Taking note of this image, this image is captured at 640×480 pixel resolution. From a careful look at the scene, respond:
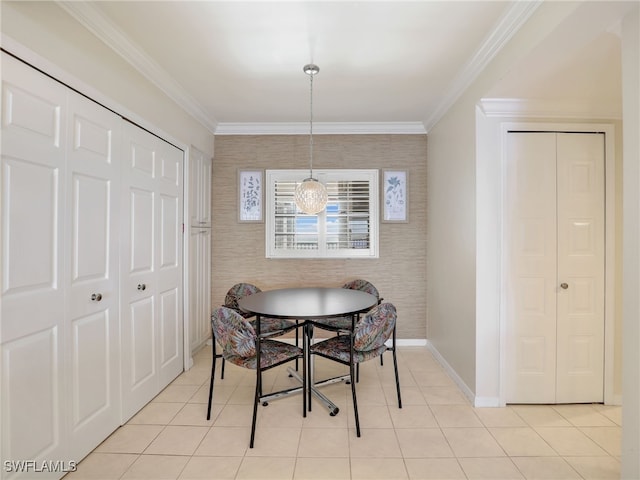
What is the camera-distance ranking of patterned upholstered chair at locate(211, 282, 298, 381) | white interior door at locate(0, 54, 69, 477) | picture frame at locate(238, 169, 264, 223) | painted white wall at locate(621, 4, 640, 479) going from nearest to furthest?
1. painted white wall at locate(621, 4, 640, 479)
2. white interior door at locate(0, 54, 69, 477)
3. patterned upholstered chair at locate(211, 282, 298, 381)
4. picture frame at locate(238, 169, 264, 223)

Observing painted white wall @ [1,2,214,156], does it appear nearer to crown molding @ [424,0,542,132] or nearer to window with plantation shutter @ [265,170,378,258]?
window with plantation shutter @ [265,170,378,258]

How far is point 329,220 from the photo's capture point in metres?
4.08

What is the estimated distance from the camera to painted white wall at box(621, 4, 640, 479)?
1394 millimetres

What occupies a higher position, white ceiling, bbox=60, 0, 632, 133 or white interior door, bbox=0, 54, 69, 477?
white ceiling, bbox=60, 0, 632, 133

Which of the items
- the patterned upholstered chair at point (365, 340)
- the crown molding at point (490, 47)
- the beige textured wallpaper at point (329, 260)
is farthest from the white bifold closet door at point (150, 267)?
the crown molding at point (490, 47)

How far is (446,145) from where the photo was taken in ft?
10.9

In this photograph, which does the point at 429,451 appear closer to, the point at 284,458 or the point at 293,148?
the point at 284,458

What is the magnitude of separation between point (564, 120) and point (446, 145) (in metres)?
0.98

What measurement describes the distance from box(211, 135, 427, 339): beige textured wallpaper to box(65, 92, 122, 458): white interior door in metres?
1.83

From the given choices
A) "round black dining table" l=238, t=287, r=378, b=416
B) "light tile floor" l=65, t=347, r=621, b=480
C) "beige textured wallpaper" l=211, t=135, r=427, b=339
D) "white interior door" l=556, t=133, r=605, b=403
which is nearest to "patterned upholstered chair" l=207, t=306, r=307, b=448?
"round black dining table" l=238, t=287, r=378, b=416

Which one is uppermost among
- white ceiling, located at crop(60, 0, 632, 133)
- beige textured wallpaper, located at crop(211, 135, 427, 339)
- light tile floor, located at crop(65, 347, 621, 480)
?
white ceiling, located at crop(60, 0, 632, 133)

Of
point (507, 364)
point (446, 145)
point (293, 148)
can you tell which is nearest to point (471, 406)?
point (507, 364)

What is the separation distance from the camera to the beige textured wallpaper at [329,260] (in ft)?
13.3

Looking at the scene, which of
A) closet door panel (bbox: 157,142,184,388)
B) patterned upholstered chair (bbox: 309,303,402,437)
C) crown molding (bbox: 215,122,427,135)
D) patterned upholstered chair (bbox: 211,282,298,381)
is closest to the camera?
patterned upholstered chair (bbox: 309,303,402,437)
